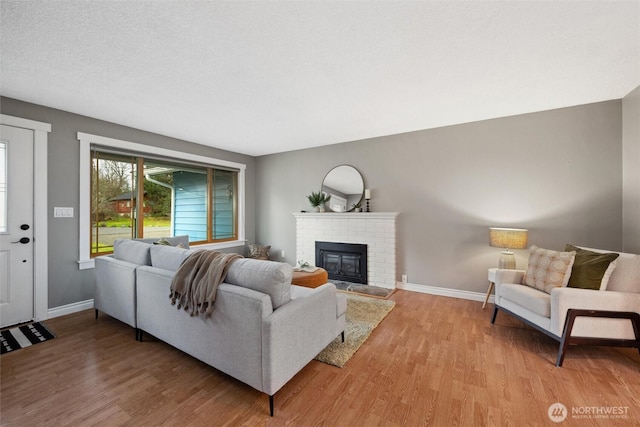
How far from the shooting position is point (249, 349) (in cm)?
156

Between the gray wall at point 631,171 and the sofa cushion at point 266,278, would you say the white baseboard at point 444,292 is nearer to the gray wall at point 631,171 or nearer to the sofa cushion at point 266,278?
the gray wall at point 631,171

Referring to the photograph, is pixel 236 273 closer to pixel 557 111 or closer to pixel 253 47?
pixel 253 47

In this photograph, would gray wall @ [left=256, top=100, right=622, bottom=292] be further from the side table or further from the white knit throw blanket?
the white knit throw blanket

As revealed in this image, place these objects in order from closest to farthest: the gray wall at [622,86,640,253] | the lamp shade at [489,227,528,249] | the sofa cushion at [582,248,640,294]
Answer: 1. the sofa cushion at [582,248,640,294]
2. the gray wall at [622,86,640,253]
3. the lamp shade at [489,227,528,249]

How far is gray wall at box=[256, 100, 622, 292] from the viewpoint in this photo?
9.36ft

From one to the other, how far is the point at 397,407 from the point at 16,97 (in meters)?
4.48

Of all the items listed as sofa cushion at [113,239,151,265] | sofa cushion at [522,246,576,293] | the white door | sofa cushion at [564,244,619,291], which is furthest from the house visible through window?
sofa cushion at [564,244,619,291]

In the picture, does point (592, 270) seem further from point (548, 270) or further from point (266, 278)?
point (266, 278)

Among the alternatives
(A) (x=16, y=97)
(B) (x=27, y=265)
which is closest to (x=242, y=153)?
(A) (x=16, y=97)

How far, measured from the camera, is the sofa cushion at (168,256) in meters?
2.12

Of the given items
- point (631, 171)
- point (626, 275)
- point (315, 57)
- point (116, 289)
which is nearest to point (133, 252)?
point (116, 289)

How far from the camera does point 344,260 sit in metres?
4.36

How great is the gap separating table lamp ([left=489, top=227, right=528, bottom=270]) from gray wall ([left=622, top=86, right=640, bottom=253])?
2.98 feet

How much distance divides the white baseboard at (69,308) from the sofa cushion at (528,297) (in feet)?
15.7
